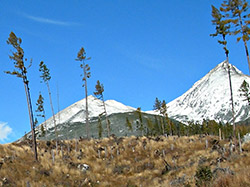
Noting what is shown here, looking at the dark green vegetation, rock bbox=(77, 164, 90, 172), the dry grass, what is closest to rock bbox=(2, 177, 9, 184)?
the dry grass

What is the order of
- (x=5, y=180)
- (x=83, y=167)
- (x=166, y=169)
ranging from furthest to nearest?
(x=83, y=167)
(x=166, y=169)
(x=5, y=180)

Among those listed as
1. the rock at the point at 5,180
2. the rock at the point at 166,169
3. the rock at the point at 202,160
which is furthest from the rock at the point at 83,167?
the rock at the point at 202,160

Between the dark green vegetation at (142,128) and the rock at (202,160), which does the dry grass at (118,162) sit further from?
the dark green vegetation at (142,128)

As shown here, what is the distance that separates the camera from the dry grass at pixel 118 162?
69.4ft

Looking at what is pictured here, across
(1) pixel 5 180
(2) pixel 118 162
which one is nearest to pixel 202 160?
(2) pixel 118 162

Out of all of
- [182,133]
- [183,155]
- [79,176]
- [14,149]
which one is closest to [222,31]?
[183,155]

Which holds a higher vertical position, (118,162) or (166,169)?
(118,162)

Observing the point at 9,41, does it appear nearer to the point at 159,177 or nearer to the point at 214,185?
the point at 159,177

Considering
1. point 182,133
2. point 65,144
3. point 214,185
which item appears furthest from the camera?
point 182,133

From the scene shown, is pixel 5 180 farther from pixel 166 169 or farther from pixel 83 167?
pixel 166 169

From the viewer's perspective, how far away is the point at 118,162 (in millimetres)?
29703

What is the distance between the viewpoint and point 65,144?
3484 centimetres

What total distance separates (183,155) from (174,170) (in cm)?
614

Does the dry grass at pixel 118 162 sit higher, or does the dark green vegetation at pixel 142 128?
the dark green vegetation at pixel 142 128
